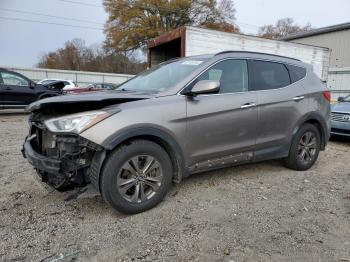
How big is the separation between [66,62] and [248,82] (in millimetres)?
55439

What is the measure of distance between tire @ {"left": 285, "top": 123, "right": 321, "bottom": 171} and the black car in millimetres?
10033

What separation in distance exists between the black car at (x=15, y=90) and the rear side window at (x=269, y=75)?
9786 mm

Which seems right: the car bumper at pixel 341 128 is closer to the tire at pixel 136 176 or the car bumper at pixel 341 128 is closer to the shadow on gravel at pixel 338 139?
the shadow on gravel at pixel 338 139

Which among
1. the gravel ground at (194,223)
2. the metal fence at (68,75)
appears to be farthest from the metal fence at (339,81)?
the metal fence at (68,75)

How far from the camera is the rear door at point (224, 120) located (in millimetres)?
3531

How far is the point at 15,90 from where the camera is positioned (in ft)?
37.0

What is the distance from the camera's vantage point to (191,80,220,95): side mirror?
3389mm

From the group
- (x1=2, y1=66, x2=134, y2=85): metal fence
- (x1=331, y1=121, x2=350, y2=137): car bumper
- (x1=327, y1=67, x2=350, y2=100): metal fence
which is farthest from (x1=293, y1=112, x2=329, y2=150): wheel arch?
(x1=2, y1=66, x2=134, y2=85): metal fence

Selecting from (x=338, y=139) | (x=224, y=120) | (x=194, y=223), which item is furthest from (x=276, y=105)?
(x=338, y=139)

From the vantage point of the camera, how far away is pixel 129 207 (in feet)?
10.3

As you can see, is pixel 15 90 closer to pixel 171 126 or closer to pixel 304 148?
pixel 171 126

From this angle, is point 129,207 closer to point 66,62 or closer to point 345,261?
point 345,261

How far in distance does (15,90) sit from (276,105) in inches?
397

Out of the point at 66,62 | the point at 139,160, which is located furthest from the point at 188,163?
the point at 66,62
